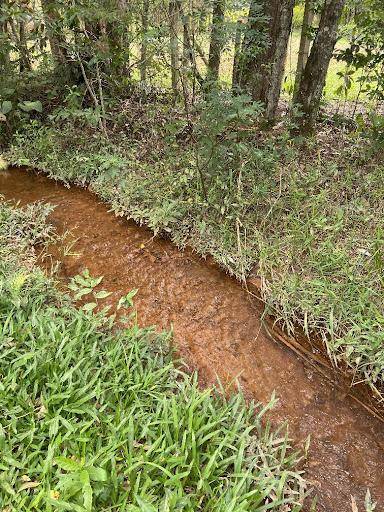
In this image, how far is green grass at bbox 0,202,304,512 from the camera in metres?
1.92

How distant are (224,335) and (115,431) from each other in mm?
1350

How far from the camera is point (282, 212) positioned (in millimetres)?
4180

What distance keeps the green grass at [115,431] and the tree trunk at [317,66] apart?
11.4 ft

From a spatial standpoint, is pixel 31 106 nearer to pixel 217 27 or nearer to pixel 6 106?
pixel 6 106

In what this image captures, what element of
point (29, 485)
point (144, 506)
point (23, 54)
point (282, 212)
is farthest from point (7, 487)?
point (23, 54)

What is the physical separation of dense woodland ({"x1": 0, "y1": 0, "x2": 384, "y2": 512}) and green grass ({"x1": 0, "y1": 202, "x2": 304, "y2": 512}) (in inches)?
0.5

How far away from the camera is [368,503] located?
220 centimetres

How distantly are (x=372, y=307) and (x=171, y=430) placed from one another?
72.8 inches

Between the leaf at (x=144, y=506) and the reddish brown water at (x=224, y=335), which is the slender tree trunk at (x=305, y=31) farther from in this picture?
the leaf at (x=144, y=506)

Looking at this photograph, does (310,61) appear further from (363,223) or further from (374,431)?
(374,431)

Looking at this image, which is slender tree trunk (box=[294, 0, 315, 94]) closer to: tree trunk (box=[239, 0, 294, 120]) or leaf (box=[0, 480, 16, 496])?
tree trunk (box=[239, 0, 294, 120])

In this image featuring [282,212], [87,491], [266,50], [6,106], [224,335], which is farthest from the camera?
[6,106]

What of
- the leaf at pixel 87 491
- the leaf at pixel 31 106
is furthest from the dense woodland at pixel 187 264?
the leaf at pixel 31 106

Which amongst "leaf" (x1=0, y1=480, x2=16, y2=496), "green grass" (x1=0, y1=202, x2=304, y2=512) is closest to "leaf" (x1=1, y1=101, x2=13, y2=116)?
"green grass" (x1=0, y1=202, x2=304, y2=512)
